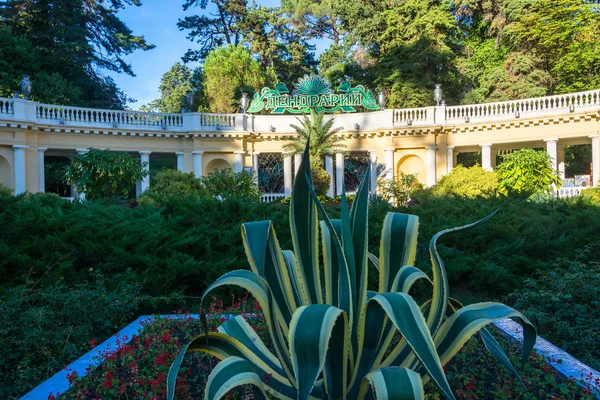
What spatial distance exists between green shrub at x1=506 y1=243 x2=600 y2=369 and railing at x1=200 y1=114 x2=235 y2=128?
20.8 metres

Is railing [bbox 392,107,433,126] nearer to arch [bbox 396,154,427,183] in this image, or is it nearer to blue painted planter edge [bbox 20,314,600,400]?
arch [bbox 396,154,427,183]

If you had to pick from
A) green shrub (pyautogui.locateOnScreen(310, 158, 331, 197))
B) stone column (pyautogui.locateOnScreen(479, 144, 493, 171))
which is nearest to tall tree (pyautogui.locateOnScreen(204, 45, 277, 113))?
green shrub (pyautogui.locateOnScreen(310, 158, 331, 197))

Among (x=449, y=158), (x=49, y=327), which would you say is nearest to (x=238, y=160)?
(x=449, y=158)

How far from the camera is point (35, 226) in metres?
5.00

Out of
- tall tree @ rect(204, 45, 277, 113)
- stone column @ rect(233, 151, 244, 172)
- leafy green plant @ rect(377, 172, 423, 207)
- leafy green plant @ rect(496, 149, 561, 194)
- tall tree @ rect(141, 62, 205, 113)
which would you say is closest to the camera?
leafy green plant @ rect(496, 149, 561, 194)

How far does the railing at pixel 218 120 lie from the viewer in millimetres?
23578

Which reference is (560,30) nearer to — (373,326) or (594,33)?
(594,33)

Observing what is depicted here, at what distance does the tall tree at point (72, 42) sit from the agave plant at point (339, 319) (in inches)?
970

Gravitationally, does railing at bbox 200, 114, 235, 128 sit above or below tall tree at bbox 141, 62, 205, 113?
below

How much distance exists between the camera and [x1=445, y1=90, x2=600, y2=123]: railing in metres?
19.6

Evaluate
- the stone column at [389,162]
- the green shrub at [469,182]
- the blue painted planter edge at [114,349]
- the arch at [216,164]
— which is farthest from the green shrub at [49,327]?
the arch at [216,164]

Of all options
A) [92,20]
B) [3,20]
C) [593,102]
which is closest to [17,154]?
[3,20]

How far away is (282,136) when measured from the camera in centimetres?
2442

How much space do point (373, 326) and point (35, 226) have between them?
461 cm
